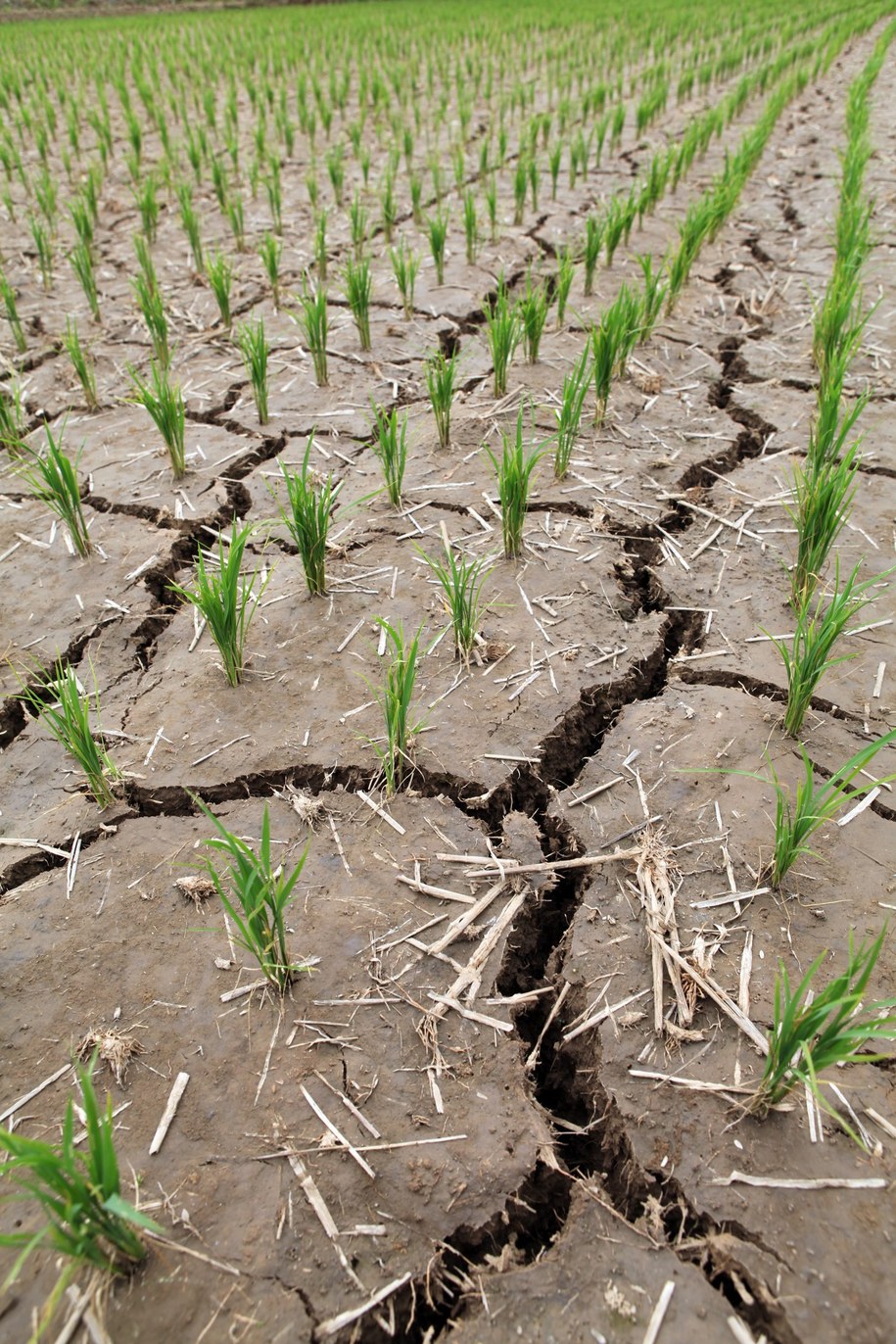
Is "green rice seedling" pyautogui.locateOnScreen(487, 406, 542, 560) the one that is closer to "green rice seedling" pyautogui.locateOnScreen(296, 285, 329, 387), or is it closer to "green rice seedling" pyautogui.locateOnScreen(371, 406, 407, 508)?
"green rice seedling" pyautogui.locateOnScreen(371, 406, 407, 508)

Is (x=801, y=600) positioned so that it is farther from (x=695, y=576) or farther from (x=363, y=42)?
(x=363, y=42)

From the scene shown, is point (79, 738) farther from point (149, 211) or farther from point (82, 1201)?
point (149, 211)

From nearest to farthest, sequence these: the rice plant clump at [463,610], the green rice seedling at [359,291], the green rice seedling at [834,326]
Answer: the rice plant clump at [463,610]
the green rice seedling at [834,326]
the green rice seedling at [359,291]

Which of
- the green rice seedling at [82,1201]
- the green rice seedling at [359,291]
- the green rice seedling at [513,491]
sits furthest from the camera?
the green rice seedling at [359,291]

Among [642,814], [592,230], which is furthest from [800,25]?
[642,814]

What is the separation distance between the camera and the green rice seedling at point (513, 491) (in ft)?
6.57

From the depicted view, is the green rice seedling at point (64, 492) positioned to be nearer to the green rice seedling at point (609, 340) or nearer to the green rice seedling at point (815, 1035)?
the green rice seedling at point (609, 340)

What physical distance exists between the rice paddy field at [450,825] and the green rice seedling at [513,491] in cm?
2

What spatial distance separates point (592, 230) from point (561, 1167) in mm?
3402

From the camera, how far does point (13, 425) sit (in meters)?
2.67

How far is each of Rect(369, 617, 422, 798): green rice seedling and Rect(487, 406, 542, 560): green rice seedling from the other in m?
0.57

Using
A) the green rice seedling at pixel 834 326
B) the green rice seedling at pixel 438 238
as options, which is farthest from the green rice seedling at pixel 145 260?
the green rice seedling at pixel 834 326

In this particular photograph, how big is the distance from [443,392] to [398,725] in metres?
1.29

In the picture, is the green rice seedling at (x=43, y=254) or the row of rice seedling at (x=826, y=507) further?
the green rice seedling at (x=43, y=254)
